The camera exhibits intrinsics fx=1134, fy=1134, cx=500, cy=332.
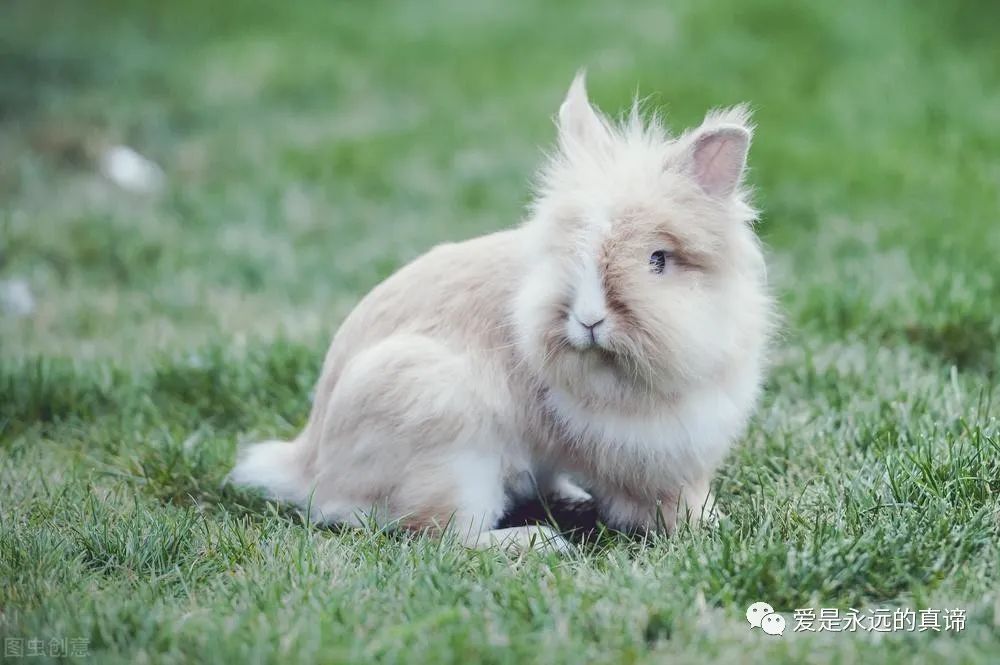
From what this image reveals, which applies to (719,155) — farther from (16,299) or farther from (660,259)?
(16,299)

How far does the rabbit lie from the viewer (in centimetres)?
Answer: 279

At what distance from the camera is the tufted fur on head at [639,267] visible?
2.73 metres

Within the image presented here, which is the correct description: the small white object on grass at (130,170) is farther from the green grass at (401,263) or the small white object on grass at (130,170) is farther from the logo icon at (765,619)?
the logo icon at (765,619)

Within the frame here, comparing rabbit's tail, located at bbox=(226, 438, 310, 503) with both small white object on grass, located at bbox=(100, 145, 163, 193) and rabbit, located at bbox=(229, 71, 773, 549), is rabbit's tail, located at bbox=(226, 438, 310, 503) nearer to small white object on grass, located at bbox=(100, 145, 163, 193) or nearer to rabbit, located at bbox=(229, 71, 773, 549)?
rabbit, located at bbox=(229, 71, 773, 549)

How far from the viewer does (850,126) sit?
6.75 m

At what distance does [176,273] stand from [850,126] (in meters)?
3.97

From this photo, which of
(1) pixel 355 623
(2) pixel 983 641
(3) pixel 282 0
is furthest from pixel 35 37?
(2) pixel 983 641

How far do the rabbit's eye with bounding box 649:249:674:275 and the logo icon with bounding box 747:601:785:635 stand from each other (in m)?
0.83

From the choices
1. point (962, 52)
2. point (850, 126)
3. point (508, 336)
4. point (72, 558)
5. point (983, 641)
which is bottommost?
point (72, 558)

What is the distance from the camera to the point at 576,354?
9.25ft

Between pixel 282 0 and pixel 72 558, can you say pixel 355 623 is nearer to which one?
pixel 72 558

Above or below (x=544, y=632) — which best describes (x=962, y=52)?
above

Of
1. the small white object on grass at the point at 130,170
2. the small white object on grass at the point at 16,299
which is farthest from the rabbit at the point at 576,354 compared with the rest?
the small white object on grass at the point at 130,170

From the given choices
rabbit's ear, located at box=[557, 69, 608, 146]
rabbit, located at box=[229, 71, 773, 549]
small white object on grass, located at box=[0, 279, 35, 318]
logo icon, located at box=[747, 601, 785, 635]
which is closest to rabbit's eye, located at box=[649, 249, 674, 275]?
rabbit, located at box=[229, 71, 773, 549]
